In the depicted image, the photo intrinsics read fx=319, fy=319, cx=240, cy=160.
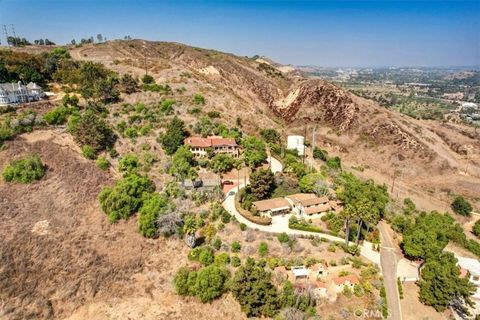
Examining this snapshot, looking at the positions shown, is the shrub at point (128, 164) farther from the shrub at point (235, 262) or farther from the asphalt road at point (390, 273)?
the asphalt road at point (390, 273)

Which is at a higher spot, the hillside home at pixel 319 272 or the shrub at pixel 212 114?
the shrub at pixel 212 114

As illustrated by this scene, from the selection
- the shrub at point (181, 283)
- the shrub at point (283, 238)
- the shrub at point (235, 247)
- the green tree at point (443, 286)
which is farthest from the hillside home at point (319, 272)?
the shrub at point (181, 283)

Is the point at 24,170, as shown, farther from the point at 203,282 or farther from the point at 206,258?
the point at 203,282

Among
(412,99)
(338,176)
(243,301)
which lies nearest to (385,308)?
(243,301)

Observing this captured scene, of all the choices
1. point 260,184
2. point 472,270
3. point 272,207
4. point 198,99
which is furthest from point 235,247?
point 198,99

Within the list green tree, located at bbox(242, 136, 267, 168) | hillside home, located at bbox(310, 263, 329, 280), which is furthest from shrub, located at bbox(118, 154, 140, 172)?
hillside home, located at bbox(310, 263, 329, 280)

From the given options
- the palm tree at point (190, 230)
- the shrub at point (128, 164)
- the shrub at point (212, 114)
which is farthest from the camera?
the shrub at point (212, 114)

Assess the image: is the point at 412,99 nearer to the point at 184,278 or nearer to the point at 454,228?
the point at 454,228
